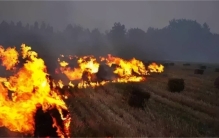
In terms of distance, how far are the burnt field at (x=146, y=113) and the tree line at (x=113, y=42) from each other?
9.59 m

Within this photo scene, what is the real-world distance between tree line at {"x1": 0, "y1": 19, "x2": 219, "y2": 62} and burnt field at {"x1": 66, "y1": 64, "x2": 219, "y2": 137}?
959 centimetres

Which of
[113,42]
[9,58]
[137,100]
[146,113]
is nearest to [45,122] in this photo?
[146,113]

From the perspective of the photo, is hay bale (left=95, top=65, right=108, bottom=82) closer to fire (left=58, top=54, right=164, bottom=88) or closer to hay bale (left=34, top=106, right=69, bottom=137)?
fire (left=58, top=54, right=164, bottom=88)

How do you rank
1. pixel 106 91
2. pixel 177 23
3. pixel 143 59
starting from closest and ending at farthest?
pixel 106 91 < pixel 143 59 < pixel 177 23

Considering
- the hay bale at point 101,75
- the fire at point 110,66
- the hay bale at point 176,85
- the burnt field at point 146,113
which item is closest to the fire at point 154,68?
the fire at point 110,66

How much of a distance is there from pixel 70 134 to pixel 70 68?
1499 centimetres

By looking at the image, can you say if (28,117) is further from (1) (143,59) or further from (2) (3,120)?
(1) (143,59)

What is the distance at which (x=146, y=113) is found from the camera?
1377 centimetres

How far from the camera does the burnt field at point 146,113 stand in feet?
37.4

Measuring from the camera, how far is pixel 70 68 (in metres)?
25.3

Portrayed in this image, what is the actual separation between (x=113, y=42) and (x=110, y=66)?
7273 mm

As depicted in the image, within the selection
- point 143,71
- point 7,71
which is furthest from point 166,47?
point 7,71

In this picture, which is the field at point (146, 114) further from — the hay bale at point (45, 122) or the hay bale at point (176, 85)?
the hay bale at point (45, 122)

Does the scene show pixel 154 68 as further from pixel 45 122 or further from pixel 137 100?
pixel 45 122
